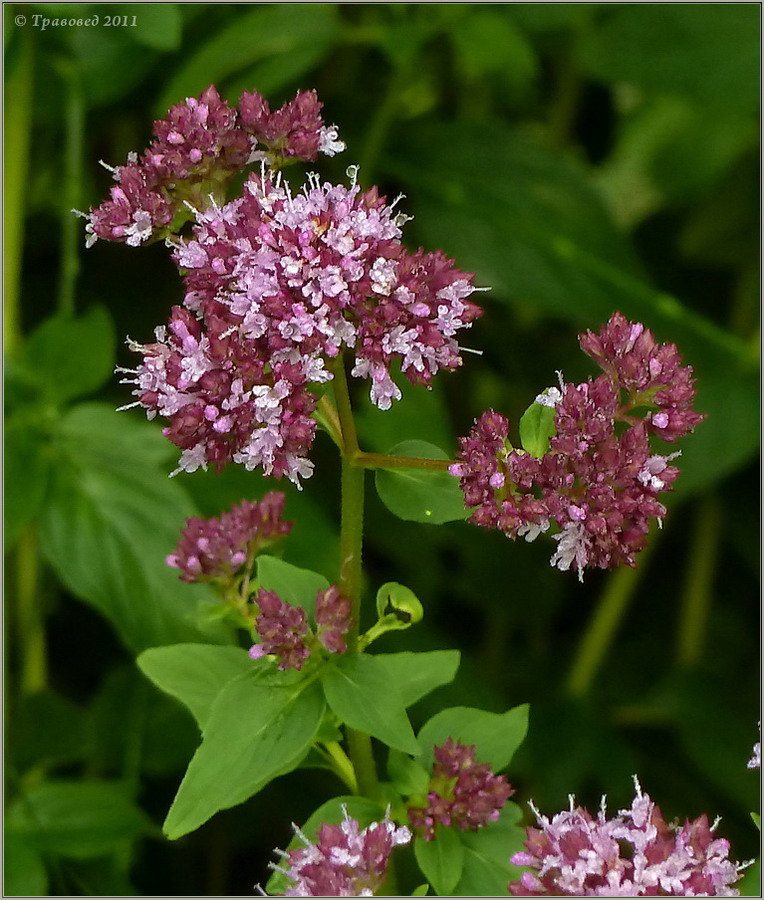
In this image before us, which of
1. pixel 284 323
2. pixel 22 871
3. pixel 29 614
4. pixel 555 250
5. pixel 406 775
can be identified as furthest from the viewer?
pixel 555 250

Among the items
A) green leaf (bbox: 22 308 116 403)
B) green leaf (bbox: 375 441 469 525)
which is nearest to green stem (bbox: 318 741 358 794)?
green leaf (bbox: 375 441 469 525)

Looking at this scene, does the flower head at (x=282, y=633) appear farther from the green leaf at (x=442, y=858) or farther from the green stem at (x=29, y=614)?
the green stem at (x=29, y=614)

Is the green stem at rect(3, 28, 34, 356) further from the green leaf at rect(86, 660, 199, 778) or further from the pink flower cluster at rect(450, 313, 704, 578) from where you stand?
the pink flower cluster at rect(450, 313, 704, 578)

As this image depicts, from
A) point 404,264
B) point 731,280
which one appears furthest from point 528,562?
point 404,264

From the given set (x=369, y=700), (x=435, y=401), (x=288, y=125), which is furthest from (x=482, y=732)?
(x=435, y=401)

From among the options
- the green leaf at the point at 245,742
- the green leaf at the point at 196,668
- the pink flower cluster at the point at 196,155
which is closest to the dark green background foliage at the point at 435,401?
the green leaf at the point at 196,668

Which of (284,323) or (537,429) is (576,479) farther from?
(284,323)
